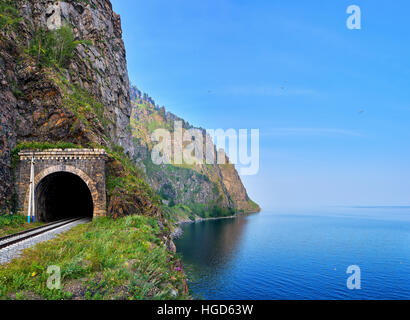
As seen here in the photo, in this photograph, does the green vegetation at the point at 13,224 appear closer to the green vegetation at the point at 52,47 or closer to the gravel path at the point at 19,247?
the gravel path at the point at 19,247

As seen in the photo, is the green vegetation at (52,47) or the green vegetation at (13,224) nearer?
the green vegetation at (13,224)

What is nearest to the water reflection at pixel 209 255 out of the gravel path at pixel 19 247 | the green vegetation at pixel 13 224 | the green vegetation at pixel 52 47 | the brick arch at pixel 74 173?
the brick arch at pixel 74 173

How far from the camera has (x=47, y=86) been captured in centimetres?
3028

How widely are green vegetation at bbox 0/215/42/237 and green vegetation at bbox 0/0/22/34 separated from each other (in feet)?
67.5

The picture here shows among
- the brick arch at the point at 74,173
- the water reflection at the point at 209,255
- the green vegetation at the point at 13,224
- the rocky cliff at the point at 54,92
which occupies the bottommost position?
the water reflection at the point at 209,255

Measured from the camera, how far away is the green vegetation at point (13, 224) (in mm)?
19481

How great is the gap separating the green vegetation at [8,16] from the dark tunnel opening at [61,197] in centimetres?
1744

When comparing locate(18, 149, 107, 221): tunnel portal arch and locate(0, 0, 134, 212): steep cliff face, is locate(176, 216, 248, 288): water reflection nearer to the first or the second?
locate(18, 149, 107, 221): tunnel portal arch
